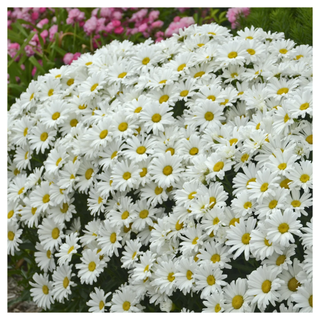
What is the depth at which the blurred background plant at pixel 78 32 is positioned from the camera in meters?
4.30

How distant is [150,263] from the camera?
6.87ft

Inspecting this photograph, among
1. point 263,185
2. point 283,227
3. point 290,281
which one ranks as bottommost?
point 290,281

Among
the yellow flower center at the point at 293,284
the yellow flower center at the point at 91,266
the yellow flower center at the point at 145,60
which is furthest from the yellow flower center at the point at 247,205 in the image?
the yellow flower center at the point at 145,60

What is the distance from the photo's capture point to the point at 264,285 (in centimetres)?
178

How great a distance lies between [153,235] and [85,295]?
66 cm

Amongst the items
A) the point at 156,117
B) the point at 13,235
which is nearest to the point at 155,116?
the point at 156,117

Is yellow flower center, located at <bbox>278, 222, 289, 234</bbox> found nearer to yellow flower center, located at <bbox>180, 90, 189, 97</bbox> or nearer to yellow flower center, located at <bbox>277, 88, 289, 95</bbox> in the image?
yellow flower center, located at <bbox>277, 88, 289, 95</bbox>

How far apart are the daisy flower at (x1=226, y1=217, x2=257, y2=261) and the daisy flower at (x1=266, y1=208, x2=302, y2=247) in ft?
0.32

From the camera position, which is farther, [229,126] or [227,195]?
[229,126]

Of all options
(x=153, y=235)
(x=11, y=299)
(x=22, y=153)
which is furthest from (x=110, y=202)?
(x=11, y=299)

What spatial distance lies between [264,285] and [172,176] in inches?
24.8

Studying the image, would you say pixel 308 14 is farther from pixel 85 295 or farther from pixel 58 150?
pixel 85 295

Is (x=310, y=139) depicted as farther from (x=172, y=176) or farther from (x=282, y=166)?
(x=172, y=176)

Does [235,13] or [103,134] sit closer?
[103,134]
